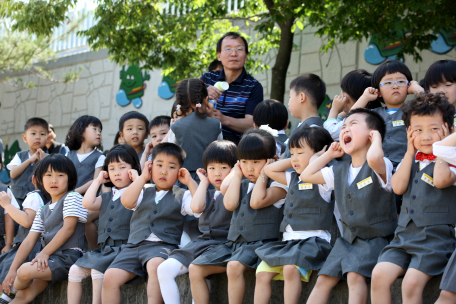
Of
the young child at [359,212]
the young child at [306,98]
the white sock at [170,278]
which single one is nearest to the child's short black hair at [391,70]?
the young child at [306,98]

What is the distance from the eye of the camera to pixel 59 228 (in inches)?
170

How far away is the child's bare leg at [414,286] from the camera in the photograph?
2.53 metres

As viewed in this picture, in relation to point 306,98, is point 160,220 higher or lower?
lower

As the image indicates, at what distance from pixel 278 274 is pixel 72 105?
37.2ft

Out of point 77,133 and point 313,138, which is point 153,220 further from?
point 77,133

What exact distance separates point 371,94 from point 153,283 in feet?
6.55

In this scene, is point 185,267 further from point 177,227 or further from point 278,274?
point 278,274

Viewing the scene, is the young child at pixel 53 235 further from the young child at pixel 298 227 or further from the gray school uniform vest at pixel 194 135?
the young child at pixel 298 227

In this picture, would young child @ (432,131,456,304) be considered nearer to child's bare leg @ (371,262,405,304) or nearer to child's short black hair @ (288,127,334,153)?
child's bare leg @ (371,262,405,304)

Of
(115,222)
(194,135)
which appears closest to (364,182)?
(194,135)

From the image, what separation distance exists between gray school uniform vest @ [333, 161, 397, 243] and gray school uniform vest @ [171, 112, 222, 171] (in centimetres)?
166

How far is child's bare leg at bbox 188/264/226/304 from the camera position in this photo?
338cm

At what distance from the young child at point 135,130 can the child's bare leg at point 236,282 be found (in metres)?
2.35

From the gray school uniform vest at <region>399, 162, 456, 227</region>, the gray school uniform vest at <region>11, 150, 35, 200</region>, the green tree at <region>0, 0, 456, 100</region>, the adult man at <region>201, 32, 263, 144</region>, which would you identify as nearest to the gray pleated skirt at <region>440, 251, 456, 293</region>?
the gray school uniform vest at <region>399, 162, 456, 227</region>
